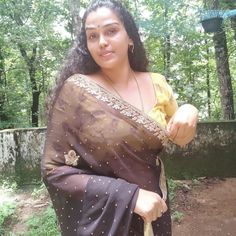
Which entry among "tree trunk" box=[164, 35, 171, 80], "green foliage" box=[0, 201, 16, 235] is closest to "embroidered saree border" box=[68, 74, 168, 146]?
"green foliage" box=[0, 201, 16, 235]

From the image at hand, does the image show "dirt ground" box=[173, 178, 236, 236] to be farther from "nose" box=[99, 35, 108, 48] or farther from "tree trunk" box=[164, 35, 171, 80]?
"nose" box=[99, 35, 108, 48]

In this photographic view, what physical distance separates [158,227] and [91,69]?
62cm

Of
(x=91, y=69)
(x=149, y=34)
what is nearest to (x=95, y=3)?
(x=91, y=69)

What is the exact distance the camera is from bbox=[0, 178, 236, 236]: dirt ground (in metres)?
3.76

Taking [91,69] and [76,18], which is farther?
[76,18]

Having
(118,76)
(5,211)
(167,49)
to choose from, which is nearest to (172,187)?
(5,211)

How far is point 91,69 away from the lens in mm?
1307

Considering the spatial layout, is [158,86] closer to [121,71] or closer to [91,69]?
[121,71]

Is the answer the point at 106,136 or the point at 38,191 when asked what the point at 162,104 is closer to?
the point at 106,136

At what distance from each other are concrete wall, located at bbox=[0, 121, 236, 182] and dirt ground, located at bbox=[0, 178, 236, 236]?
0.52ft

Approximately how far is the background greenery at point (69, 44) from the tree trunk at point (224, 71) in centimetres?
10

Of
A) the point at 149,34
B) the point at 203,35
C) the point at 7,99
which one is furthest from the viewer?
the point at 7,99

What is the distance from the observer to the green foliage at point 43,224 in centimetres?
368

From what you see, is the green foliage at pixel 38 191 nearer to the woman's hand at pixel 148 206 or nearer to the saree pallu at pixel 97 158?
the saree pallu at pixel 97 158
